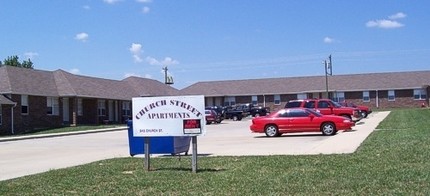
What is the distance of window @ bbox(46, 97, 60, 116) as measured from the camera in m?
47.2

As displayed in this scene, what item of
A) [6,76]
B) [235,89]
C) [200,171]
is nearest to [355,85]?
[235,89]

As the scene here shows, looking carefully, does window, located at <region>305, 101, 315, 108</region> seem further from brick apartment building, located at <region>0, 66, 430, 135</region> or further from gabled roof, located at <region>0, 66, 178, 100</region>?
gabled roof, located at <region>0, 66, 178, 100</region>

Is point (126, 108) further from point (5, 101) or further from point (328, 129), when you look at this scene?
point (328, 129)

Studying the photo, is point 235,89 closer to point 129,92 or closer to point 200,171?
point 129,92

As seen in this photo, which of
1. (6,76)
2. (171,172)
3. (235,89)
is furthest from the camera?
(235,89)

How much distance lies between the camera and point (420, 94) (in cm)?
7462

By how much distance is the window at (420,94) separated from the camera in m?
74.5

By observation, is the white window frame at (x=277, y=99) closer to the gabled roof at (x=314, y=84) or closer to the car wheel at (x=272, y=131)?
the gabled roof at (x=314, y=84)

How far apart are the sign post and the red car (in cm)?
1473

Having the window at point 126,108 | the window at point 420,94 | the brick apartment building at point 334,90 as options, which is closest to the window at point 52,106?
the window at point 126,108

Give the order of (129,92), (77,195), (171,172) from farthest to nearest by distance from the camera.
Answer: (129,92)
(171,172)
(77,195)

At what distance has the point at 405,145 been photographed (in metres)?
16.7

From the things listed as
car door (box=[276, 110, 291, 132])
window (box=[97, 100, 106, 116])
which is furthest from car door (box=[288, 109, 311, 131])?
window (box=[97, 100, 106, 116])

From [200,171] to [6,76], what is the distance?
3527cm
